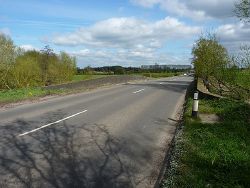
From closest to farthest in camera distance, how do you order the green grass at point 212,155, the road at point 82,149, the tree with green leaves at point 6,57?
the green grass at point 212,155 → the road at point 82,149 → the tree with green leaves at point 6,57

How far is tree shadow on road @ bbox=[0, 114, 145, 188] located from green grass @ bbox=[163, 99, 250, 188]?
2.95 feet

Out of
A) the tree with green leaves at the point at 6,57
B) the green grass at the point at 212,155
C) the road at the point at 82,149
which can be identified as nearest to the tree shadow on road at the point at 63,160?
the road at the point at 82,149

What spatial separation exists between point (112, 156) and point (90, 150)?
2.39ft

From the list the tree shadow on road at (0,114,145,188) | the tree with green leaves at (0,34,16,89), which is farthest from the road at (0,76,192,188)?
the tree with green leaves at (0,34,16,89)

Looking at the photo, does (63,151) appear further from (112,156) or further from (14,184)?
(14,184)

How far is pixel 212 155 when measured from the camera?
8.39 m

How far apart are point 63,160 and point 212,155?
10.3 feet

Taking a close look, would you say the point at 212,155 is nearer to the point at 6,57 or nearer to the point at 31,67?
the point at 6,57

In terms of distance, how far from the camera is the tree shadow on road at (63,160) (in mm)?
6617

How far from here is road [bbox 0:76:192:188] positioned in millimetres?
6793

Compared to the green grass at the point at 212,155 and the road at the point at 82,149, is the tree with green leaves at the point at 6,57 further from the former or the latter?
→ the green grass at the point at 212,155

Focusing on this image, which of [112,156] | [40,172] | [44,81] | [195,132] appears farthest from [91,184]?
[44,81]

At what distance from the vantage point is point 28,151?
8688 millimetres

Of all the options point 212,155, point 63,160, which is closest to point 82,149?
point 63,160
